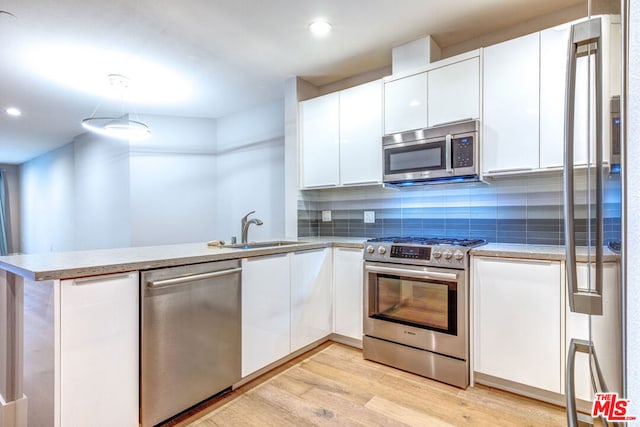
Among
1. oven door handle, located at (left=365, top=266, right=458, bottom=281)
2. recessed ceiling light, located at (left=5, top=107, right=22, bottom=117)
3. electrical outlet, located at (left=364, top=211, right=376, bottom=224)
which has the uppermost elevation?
recessed ceiling light, located at (left=5, top=107, right=22, bottom=117)

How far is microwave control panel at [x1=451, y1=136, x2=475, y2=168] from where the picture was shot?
224 cm

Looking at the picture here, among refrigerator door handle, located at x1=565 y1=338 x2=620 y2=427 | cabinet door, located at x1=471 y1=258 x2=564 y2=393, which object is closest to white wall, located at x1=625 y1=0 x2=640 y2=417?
refrigerator door handle, located at x1=565 y1=338 x2=620 y2=427

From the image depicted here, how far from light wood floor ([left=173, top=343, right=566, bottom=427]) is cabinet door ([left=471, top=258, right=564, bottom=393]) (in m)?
0.18

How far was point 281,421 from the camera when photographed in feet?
5.85

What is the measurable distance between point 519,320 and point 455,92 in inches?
62.8

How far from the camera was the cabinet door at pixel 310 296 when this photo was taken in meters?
2.52

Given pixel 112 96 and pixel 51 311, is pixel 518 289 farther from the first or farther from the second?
pixel 112 96

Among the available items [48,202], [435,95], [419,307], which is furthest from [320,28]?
[48,202]

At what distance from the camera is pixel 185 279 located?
1.77 m

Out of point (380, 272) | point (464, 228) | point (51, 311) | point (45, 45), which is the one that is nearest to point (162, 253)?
point (51, 311)

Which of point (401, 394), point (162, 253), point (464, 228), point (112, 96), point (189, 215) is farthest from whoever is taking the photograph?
point (189, 215)

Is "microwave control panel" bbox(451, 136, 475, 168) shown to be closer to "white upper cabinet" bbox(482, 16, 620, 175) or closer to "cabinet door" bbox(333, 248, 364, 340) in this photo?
"white upper cabinet" bbox(482, 16, 620, 175)

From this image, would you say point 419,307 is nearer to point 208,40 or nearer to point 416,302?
point 416,302

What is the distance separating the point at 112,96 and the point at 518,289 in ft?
14.2
